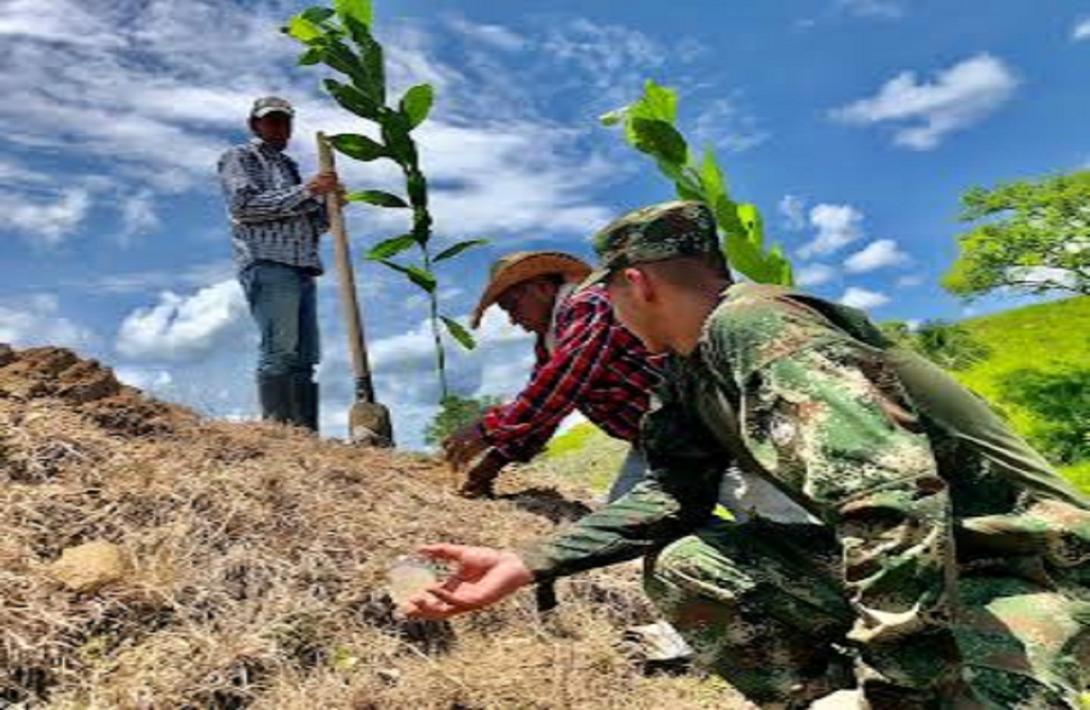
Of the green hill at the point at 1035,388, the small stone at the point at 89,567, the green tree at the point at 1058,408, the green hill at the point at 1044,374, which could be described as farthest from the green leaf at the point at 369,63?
the green tree at the point at 1058,408

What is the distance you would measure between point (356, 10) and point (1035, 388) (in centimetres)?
2010

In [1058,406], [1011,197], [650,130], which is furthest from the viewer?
[1011,197]

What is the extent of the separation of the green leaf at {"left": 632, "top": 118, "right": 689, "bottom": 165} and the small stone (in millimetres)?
3081

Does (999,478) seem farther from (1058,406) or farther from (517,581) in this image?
(1058,406)

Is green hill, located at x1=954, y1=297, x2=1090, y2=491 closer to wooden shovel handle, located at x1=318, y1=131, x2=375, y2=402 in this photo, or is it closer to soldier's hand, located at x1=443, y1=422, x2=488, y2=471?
wooden shovel handle, located at x1=318, y1=131, x2=375, y2=402

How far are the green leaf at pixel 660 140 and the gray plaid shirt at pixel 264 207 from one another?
2650 millimetres

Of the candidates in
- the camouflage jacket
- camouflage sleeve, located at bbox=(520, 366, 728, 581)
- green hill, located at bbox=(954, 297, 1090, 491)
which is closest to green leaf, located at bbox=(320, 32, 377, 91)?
camouflage sleeve, located at bbox=(520, 366, 728, 581)

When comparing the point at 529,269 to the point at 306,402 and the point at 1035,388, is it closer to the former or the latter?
the point at 306,402

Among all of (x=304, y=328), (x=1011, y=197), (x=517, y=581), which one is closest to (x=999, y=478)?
(x=517, y=581)

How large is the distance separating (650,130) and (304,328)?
3020mm

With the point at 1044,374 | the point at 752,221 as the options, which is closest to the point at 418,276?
the point at 752,221

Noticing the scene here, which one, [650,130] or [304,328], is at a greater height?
[650,130]

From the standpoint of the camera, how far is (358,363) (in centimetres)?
A: 827

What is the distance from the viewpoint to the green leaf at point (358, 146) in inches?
303
